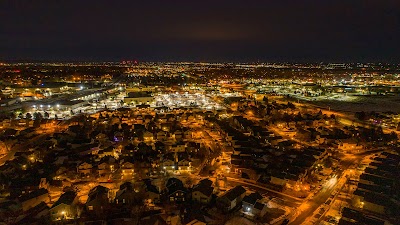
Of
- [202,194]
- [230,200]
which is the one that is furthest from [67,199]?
[230,200]

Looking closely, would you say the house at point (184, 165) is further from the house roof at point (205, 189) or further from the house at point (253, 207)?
the house at point (253, 207)

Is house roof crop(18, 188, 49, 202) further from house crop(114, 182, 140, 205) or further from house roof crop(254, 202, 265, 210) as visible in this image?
house roof crop(254, 202, 265, 210)

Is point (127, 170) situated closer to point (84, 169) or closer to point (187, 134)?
point (84, 169)

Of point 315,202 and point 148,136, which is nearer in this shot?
point 315,202

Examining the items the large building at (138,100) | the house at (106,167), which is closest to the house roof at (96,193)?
the house at (106,167)

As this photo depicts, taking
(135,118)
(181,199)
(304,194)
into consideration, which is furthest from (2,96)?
(304,194)

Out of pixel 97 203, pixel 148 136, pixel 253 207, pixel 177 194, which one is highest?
pixel 253 207
